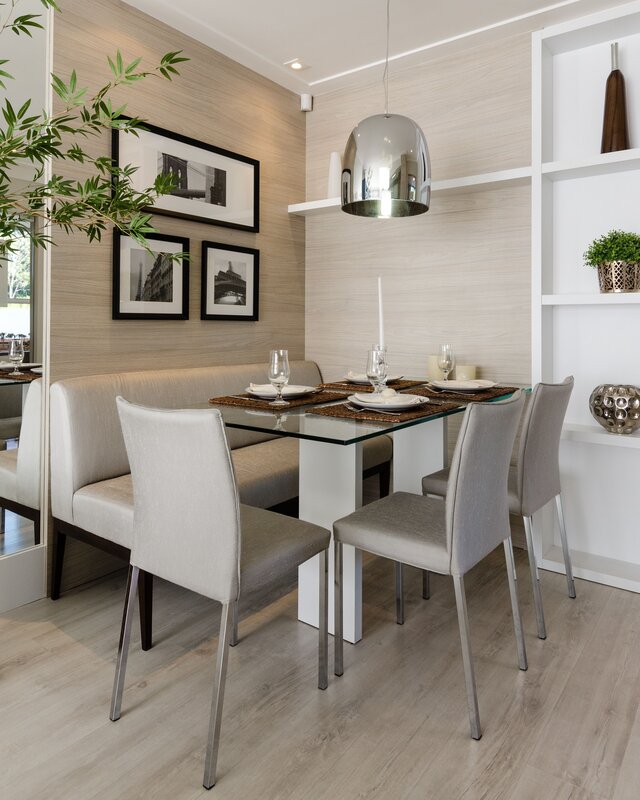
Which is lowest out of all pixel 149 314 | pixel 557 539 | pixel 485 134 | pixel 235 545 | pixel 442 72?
pixel 557 539

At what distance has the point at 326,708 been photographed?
5.61 feet

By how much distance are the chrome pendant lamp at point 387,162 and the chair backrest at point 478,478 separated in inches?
33.2

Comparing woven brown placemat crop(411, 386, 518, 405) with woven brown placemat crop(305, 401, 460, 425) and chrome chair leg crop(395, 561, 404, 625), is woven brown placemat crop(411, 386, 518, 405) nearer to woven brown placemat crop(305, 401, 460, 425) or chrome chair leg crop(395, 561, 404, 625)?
woven brown placemat crop(305, 401, 460, 425)

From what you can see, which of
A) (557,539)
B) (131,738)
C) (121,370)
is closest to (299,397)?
(121,370)

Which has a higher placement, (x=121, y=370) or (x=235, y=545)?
(x=121, y=370)

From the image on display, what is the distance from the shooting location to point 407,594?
2457 mm

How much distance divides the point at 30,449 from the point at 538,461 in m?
1.96

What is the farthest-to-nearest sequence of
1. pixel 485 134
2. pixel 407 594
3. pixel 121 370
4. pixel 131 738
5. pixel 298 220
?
pixel 298 220, pixel 485 134, pixel 121 370, pixel 407 594, pixel 131 738

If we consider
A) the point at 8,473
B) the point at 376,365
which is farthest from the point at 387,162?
the point at 8,473

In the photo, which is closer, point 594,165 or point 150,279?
point 594,165

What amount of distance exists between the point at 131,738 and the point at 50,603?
99cm

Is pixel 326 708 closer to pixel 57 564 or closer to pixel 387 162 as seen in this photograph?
pixel 57 564

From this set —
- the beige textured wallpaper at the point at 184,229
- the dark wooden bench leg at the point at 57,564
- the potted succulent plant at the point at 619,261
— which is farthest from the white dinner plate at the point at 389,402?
the dark wooden bench leg at the point at 57,564

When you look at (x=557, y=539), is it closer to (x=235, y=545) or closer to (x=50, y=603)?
(x=235, y=545)
